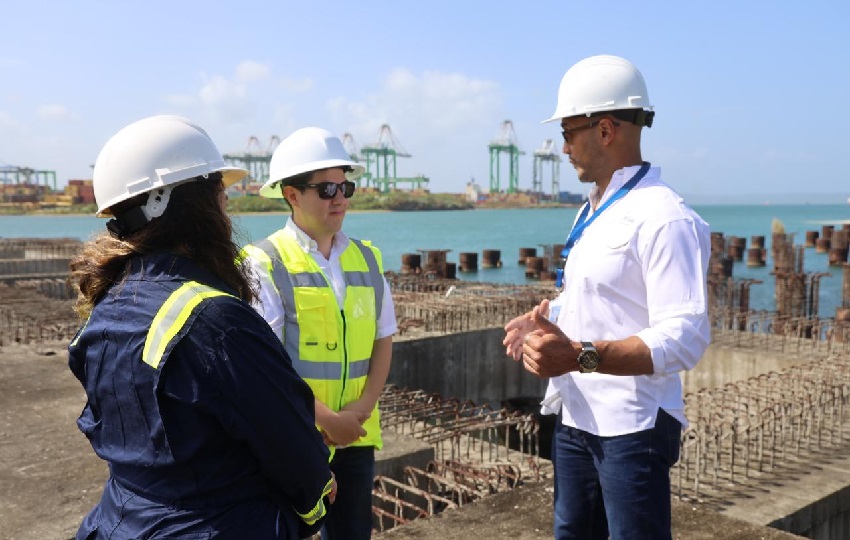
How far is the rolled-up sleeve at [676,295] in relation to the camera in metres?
2.24

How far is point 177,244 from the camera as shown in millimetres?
1893

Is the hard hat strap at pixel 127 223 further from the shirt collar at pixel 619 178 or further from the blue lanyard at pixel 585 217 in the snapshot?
the shirt collar at pixel 619 178

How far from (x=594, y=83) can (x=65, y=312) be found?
12347 mm

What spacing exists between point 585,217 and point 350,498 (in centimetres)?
146

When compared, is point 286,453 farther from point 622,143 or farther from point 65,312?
point 65,312

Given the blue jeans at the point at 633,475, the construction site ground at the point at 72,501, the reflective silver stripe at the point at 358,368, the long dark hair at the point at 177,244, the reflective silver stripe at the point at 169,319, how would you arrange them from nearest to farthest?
the reflective silver stripe at the point at 169,319 < the long dark hair at the point at 177,244 < the blue jeans at the point at 633,475 < the reflective silver stripe at the point at 358,368 < the construction site ground at the point at 72,501

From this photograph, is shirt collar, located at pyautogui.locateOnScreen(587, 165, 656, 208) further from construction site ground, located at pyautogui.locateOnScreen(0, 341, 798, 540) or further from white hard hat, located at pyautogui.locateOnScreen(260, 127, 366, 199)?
construction site ground, located at pyautogui.locateOnScreen(0, 341, 798, 540)

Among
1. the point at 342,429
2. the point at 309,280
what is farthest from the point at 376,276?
the point at 342,429

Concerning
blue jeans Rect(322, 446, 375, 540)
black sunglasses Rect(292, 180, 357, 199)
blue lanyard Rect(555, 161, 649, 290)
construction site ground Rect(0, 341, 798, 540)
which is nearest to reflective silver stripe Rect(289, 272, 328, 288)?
black sunglasses Rect(292, 180, 357, 199)

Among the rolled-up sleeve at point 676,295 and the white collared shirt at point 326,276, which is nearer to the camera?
the rolled-up sleeve at point 676,295

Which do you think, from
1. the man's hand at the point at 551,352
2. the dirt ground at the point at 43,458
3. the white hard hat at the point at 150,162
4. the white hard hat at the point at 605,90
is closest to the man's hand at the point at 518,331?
the man's hand at the point at 551,352

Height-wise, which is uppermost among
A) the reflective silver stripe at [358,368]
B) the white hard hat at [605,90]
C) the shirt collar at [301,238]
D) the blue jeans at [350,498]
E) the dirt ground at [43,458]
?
the white hard hat at [605,90]

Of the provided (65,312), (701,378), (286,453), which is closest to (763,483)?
(286,453)

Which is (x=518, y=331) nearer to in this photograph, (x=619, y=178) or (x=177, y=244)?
(x=619, y=178)
